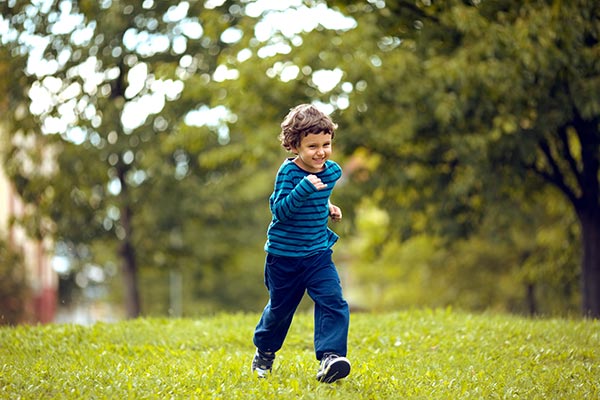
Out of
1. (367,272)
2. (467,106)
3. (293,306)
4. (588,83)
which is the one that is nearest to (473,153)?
(467,106)

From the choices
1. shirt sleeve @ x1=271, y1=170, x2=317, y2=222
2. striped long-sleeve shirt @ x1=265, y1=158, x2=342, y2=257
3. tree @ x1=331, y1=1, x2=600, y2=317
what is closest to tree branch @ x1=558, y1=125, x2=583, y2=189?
tree @ x1=331, y1=1, x2=600, y2=317

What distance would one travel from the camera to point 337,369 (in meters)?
5.16

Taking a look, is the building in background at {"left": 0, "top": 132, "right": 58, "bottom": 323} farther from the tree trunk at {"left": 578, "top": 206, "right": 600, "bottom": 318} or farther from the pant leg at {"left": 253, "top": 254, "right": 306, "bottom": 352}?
the pant leg at {"left": 253, "top": 254, "right": 306, "bottom": 352}

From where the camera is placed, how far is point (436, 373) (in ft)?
19.5

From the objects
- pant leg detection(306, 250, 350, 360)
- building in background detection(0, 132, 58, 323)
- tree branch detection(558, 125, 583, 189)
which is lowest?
building in background detection(0, 132, 58, 323)

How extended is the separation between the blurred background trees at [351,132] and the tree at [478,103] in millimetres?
33

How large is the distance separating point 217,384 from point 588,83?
7.40m

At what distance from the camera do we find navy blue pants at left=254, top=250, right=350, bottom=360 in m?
5.29

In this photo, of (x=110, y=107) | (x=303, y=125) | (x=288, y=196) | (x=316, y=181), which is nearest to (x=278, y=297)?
(x=288, y=196)

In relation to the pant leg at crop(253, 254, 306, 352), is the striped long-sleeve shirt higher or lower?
higher

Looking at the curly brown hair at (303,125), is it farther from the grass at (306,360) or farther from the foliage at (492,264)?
the foliage at (492,264)

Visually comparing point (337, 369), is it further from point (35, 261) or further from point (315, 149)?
point (35, 261)

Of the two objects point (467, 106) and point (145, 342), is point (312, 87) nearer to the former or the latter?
point (467, 106)

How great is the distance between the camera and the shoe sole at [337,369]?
514 cm
